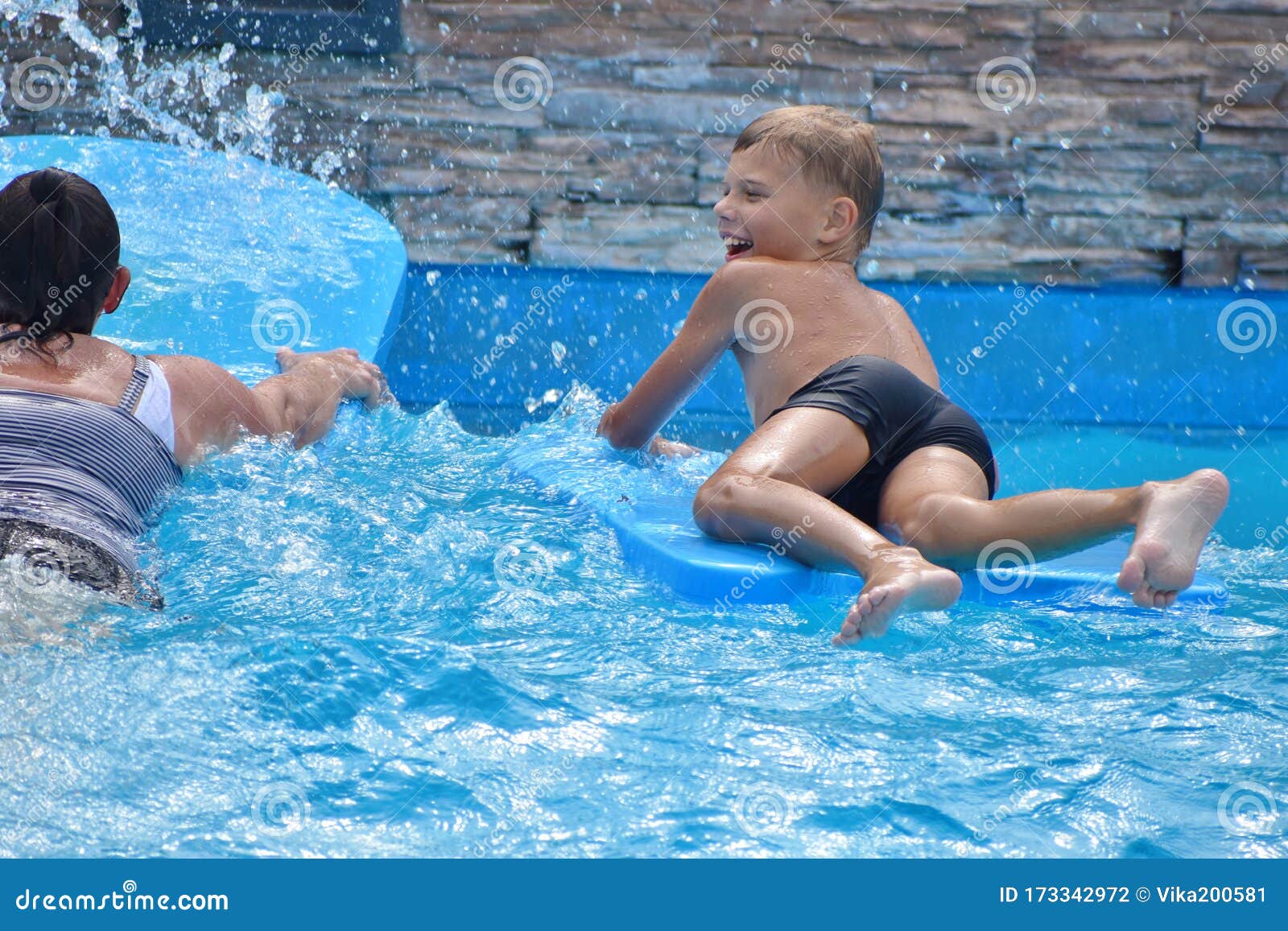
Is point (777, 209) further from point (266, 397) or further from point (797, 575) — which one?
point (266, 397)

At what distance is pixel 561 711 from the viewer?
1768mm

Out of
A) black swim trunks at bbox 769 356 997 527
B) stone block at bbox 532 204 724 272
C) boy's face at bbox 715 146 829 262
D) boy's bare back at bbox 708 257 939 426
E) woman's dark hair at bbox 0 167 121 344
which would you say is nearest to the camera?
woman's dark hair at bbox 0 167 121 344

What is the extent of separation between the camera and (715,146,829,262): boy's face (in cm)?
266

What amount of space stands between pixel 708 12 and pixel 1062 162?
143cm

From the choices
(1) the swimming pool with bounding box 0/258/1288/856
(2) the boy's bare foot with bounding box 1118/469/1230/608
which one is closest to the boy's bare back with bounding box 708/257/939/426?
(1) the swimming pool with bounding box 0/258/1288/856

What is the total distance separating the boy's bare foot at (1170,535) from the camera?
70.6 inches

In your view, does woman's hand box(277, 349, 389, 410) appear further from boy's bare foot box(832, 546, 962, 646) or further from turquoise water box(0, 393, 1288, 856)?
boy's bare foot box(832, 546, 962, 646)

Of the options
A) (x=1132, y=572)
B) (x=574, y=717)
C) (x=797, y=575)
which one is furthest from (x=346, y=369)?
(x=1132, y=572)

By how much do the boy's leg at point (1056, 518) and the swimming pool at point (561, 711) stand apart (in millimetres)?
142

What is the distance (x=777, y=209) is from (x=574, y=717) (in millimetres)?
1301

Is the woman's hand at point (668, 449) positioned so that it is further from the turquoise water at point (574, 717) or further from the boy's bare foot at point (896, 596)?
the boy's bare foot at point (896, 596)

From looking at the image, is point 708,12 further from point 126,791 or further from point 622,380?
point 126,791

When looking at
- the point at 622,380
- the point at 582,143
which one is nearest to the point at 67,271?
the point at 622,380

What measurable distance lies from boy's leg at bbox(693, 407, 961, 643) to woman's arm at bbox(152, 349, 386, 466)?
0.86 metres
